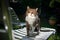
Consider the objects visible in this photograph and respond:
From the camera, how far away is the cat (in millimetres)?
3408

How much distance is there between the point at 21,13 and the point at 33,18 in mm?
2742

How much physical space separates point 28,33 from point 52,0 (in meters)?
1.63

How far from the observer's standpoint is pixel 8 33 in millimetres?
1808

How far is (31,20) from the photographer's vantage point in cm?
343

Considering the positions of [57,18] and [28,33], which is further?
[28,33]

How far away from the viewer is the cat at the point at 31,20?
3.41 metres

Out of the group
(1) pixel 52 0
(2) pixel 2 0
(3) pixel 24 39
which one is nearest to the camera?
(2) pixel 2 0

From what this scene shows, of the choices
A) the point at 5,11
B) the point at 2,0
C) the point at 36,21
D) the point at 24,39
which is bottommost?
the point at 24,39

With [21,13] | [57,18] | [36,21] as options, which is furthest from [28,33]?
[21,13]

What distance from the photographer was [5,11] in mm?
1692

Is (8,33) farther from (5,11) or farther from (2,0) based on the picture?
(2,0)

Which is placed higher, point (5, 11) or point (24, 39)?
point (5, 11)

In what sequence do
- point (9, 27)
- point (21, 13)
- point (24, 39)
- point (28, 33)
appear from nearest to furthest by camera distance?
point (9, 27), point (24, 39), point (28, 33), point (21, 13)

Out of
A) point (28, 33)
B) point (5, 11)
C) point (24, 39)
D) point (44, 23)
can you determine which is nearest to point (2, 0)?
point (5, 11)
